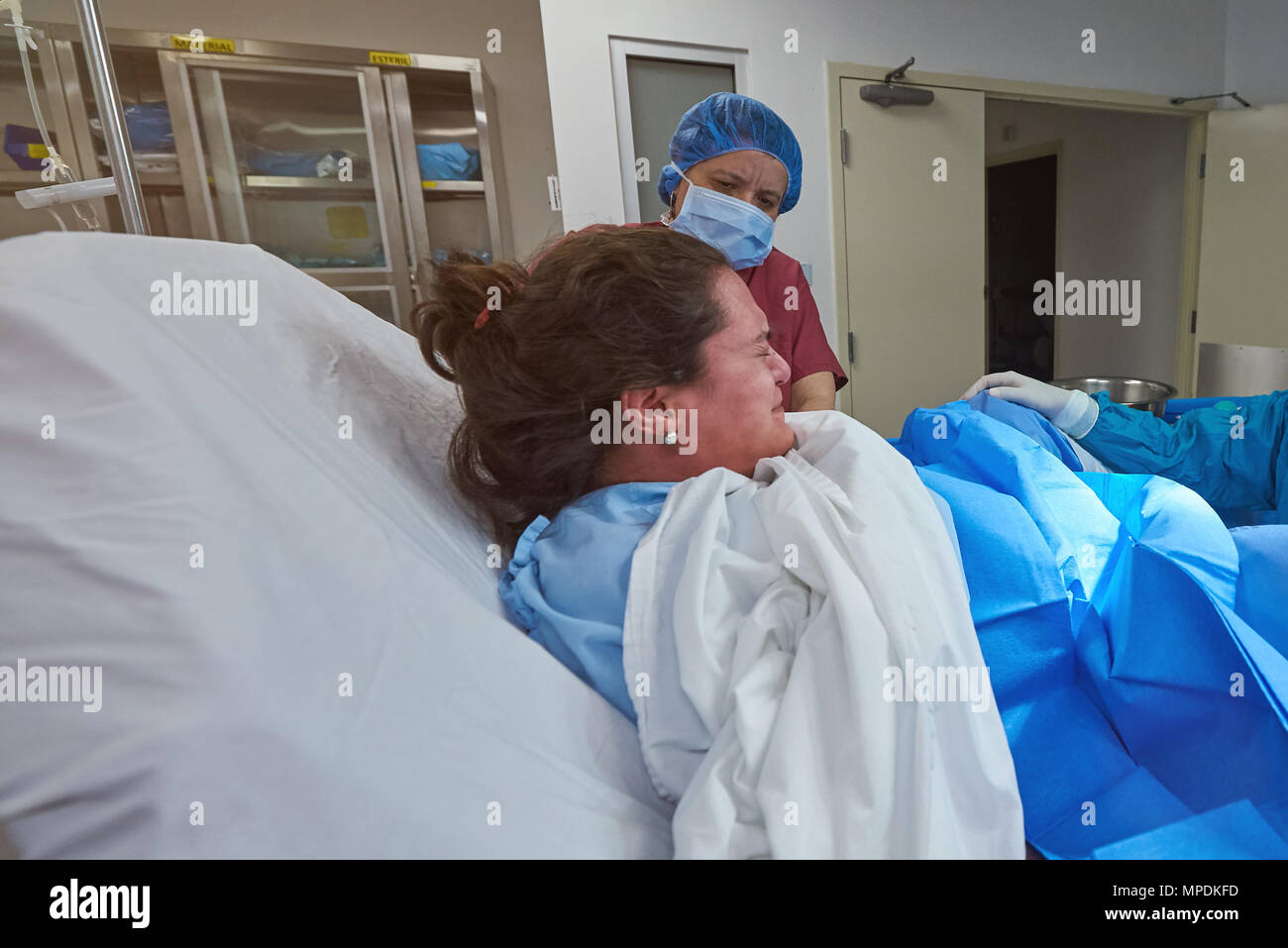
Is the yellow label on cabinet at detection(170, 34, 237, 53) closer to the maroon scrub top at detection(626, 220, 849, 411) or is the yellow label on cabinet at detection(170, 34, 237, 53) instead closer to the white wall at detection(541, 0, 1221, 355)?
the white wall at detection(541, 0, 1221, 355)

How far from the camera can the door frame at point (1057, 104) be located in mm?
2609

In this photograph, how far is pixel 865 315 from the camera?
277 cm

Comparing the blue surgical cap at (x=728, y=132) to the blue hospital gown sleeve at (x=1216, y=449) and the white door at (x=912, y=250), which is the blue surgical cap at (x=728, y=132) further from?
the white door at (x=912, y=250)

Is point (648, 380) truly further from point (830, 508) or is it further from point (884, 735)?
point (884, 735)

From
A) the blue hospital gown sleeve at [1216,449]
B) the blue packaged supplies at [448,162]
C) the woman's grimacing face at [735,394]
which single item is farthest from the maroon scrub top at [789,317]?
the blue packaged supplies at [448,162]

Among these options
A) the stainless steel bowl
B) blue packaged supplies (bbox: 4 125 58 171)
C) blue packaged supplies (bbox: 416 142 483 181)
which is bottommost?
the stainless steel bowl

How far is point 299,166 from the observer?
8.07ft

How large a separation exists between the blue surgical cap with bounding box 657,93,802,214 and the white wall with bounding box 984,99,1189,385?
3.01 metres

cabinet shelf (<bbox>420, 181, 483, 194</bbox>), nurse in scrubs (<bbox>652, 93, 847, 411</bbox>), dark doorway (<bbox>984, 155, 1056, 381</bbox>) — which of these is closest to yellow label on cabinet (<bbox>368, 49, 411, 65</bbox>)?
cabinet shelf (<bbox>420, 181, 483, 194</bbox>)

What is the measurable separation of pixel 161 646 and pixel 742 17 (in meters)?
2.66

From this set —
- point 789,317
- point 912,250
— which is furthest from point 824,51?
point 789,317

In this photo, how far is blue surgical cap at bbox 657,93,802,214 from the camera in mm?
1608

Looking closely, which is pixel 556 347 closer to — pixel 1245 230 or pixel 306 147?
pixel 306 147

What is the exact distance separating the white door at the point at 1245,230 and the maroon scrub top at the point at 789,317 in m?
2.66
